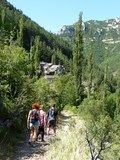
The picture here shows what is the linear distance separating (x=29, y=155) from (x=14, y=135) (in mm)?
3275

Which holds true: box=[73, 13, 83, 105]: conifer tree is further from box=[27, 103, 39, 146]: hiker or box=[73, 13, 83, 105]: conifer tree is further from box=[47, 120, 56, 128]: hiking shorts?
box=[27, 103, 39, 146]: hiker

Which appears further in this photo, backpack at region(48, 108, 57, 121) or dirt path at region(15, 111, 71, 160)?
backpack at region(48, 108, 57, 121)

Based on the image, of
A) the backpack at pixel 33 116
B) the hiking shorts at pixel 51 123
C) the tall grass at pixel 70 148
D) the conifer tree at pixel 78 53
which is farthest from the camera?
A: the conifer tree at pixel 78 53

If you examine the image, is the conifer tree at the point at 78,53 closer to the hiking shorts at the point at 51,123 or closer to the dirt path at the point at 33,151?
the hiking shorts at the point at 51,123

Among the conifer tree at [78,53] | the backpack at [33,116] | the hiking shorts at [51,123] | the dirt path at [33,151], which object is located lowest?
the dirt path at [33,151]

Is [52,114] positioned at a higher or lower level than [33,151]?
higher

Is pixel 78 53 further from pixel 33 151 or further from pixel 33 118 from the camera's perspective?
pixel 33 151

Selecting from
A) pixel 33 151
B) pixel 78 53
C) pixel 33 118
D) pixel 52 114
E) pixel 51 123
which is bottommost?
pixel 33 151

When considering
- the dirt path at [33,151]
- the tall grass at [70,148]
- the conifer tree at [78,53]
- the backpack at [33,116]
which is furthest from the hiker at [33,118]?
the conifer tree at [78,53]

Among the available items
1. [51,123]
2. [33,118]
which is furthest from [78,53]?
[33,118]

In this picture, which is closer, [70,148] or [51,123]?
[70,148]

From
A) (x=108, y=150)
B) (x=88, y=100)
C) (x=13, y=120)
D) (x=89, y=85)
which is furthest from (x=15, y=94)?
(x=89, y=85)

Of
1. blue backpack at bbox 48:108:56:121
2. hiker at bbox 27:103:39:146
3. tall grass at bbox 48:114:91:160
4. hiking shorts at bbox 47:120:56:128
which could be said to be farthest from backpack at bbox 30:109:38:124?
hiking shorts at bbox 47:120:56:128

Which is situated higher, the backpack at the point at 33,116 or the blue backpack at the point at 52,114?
the backpack at the point at 33,116
